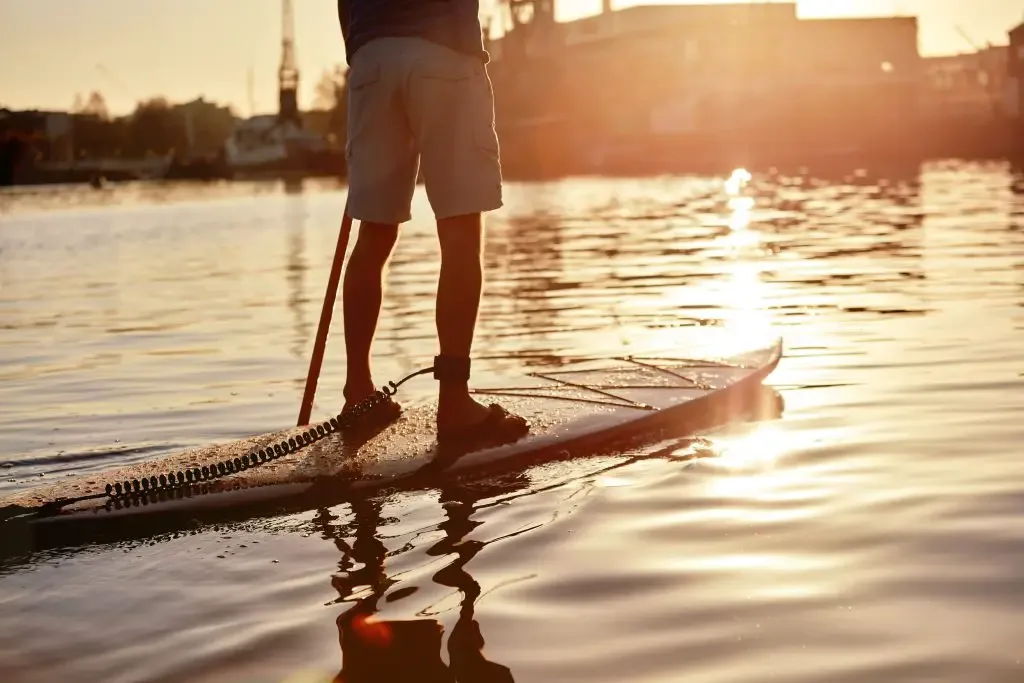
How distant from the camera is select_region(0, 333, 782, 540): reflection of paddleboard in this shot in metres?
3.34

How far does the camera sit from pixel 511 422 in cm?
401

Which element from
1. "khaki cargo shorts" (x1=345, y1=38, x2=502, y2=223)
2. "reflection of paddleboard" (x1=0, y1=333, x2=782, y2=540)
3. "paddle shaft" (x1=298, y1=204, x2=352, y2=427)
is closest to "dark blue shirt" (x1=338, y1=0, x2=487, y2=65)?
"khaki cargo shorts" (x1=345, y1=38, x2=502, y2=223)

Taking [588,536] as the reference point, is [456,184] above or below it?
above

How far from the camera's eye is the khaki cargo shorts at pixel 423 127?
3861mm

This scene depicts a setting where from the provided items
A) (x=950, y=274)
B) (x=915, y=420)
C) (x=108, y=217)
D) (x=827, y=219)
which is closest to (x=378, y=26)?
(x=915, y=420)

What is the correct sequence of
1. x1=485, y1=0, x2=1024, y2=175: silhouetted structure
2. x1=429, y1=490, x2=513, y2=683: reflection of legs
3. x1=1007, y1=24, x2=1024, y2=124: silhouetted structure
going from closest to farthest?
x1=429, y1=490, x2=513, y2=683: reflection of legs → x1=1007, y1=24, x2=1024, y2=124: silhouetted structure → x1=485, y1=0, x2=1024, y2=175: silhouetted structure

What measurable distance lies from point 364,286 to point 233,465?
0.76 m

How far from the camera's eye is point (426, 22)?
388 cm

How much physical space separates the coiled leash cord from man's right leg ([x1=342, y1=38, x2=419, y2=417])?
120 millimetres

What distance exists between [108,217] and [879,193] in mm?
21051

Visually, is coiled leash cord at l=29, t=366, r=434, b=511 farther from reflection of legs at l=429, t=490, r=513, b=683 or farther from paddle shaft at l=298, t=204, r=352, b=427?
reflection of legs at l=429, t=490, r=513, b=683

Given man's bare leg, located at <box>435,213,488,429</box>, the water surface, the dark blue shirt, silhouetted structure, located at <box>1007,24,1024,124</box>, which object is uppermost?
silhouetted structure, located at <box>1007,24,1024,124</box>

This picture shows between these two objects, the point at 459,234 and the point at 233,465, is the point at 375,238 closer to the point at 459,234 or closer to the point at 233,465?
the point at 459,234

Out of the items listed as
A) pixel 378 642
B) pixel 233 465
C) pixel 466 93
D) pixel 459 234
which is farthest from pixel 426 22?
pixel 378 642
